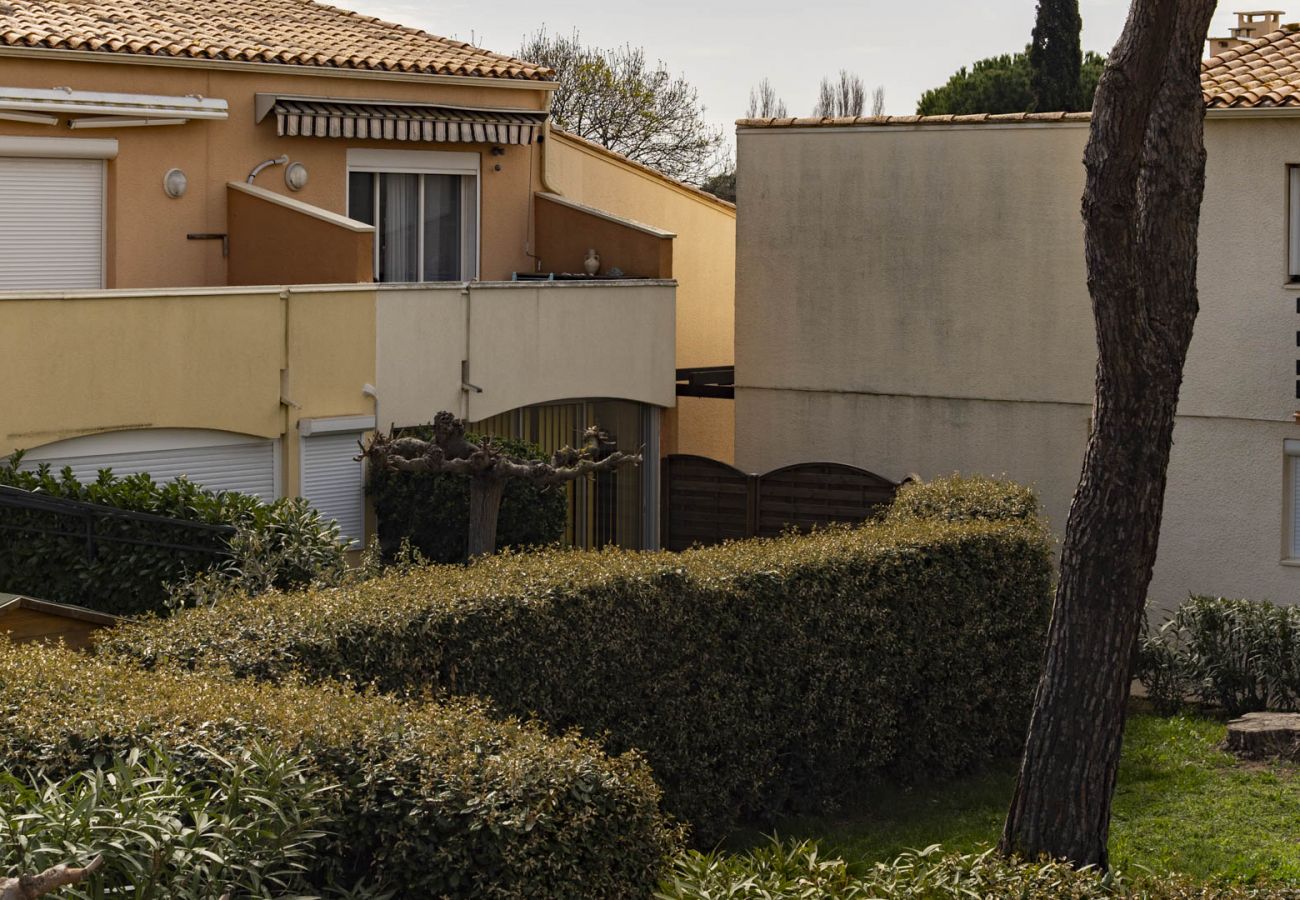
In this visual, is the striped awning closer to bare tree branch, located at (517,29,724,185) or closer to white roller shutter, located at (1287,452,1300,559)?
white roller shutter, located at (1287,452,1300,559)

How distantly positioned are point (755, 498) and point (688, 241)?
6.99 metres

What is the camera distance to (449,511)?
1780 centimetres

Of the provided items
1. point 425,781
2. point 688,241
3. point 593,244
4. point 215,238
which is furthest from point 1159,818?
point 688,241

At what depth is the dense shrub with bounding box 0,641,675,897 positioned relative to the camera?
6.37 metres

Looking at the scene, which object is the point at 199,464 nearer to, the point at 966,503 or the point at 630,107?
the point at 966,503

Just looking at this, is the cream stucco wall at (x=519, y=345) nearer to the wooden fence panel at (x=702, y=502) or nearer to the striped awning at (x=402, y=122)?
the wooden fence panel at (x=702, y=502)

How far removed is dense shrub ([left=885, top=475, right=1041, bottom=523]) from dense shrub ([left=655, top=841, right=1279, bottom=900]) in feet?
25.4

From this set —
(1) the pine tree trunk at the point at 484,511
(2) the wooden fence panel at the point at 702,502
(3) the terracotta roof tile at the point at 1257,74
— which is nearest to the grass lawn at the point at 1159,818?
(1) the pine tree trunk at the point at 484,511

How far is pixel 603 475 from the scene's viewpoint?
22531mm

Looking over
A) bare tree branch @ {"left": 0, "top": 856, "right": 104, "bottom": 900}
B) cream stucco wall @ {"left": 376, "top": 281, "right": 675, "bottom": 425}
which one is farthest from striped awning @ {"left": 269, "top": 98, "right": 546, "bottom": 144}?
bare tree branch @ {"left": 0, "top": 856, "right": 104, "bottom": 900}

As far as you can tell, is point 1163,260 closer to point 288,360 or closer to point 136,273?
point 288,360

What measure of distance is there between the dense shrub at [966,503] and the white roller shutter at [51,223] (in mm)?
9831

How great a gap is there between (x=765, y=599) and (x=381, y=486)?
7404mm

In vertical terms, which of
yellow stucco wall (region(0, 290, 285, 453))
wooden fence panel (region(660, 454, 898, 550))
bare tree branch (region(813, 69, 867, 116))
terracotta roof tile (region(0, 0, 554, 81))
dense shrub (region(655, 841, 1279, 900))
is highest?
bare tree branch (region(813, 69, 867, 116))
